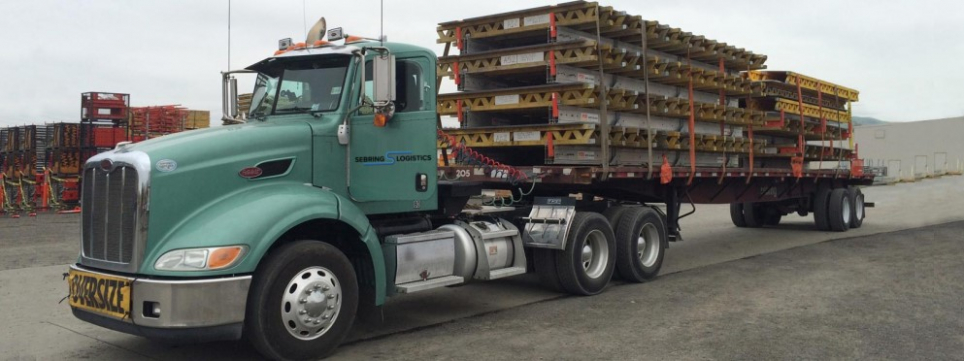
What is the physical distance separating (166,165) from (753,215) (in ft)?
49.6

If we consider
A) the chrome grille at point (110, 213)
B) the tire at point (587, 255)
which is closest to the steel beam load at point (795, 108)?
the tire at point (587, 255)

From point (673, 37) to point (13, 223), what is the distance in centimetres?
1608

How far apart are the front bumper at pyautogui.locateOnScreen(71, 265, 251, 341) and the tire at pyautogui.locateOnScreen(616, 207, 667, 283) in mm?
5223

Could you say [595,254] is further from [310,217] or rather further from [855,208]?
[855,208]

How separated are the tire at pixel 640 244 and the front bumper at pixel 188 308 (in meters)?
5.22

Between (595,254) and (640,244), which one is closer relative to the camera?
(595,254)

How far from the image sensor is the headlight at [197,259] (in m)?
5.08

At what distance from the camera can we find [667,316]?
7.27m

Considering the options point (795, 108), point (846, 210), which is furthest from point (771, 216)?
point (795, 108)

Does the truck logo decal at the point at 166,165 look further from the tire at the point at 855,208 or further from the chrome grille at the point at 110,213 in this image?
the tire at the point at 855,208

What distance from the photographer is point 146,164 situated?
5.24m

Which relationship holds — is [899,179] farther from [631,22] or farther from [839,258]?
[631,22]

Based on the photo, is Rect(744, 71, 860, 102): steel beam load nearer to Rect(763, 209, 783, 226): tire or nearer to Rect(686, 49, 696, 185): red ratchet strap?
Rect(686, 49, 696, 185): red ratchet strap

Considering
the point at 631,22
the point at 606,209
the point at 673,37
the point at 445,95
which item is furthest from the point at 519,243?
the point at 673,37
